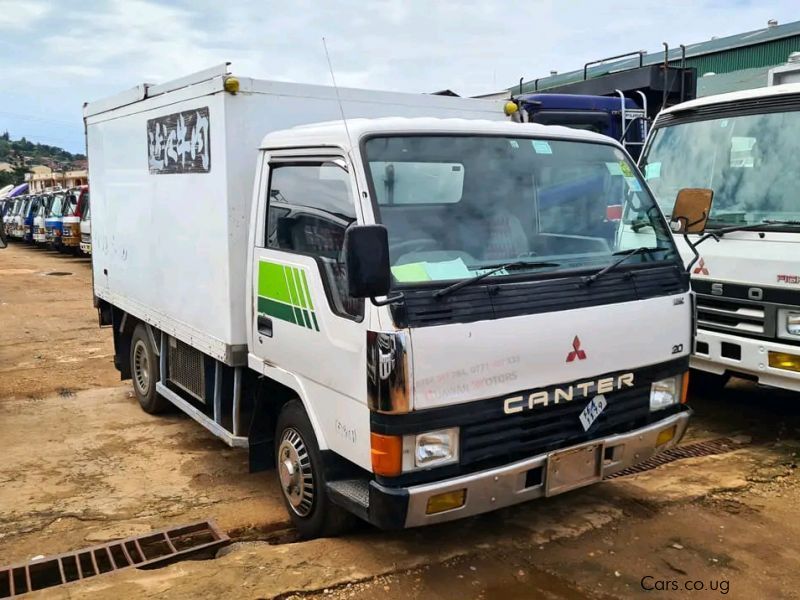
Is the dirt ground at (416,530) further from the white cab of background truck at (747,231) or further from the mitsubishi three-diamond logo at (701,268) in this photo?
the mitsubishi three-diamond logo at (701,268)

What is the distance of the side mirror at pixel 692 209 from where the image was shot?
4.48 metres

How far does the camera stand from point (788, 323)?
5078 mm

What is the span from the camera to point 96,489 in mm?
5016

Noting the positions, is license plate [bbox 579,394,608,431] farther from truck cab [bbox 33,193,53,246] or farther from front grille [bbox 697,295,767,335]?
truck cab [bbox 33,193,53,246]

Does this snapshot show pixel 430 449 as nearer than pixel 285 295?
Yes

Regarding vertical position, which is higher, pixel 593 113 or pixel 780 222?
pixel 593 113

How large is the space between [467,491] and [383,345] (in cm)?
76

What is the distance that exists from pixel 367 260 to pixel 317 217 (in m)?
0.93

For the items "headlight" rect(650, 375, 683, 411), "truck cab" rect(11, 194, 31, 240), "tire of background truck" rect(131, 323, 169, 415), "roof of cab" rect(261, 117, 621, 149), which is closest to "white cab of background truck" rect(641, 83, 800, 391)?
"headlight" rect(650, 375, 683, 411)

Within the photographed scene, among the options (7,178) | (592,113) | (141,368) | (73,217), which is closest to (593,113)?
(592,113)

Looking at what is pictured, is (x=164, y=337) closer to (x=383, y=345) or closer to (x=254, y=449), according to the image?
(x=254, y=449)

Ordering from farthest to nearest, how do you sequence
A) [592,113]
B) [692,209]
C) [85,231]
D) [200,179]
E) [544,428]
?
[85,231]
[592,113]
[200,179]
[692,209]
[544,428]

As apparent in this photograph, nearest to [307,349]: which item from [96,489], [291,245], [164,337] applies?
[291,245]

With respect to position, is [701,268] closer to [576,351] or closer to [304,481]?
[576,351]
